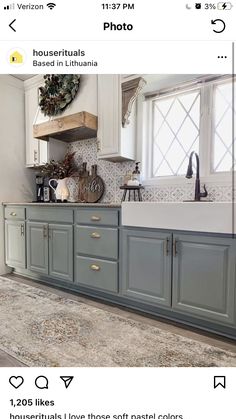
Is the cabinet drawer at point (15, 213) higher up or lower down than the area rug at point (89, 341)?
higher up

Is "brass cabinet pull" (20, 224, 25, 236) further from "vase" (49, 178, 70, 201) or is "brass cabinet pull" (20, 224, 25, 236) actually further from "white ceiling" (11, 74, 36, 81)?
"white ceiling" (11, 74, 36, 81)

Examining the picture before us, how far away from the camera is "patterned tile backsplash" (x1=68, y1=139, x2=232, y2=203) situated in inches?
66.5

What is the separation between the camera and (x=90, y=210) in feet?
5.84

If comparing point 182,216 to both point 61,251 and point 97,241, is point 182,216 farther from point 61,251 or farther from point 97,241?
point 61,251

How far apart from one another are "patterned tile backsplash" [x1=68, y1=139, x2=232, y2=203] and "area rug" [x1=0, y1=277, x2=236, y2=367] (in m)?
0.95

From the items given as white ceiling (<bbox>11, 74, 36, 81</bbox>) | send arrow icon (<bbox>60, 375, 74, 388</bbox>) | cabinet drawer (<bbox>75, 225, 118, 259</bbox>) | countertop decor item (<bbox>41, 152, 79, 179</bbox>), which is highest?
white ceiling (<bbox>11, 74, 36, 81</bbox>)

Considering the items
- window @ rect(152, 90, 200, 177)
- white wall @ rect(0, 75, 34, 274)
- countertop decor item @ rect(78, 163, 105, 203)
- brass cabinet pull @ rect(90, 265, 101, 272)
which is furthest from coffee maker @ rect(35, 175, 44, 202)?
window @ rect(152, 90, 200, 177)

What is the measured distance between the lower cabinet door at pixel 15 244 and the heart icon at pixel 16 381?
1859 millimetres

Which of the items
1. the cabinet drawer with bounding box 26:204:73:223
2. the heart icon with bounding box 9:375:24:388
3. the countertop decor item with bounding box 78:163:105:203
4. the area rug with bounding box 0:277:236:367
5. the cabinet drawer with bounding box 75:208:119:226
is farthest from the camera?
the countertop decor item with bounding box 78:163:105:203

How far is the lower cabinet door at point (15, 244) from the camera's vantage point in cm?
230

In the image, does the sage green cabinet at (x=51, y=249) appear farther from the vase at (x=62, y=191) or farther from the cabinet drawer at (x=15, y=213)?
the vase at (x=62, y=191)

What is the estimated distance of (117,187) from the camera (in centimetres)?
214
